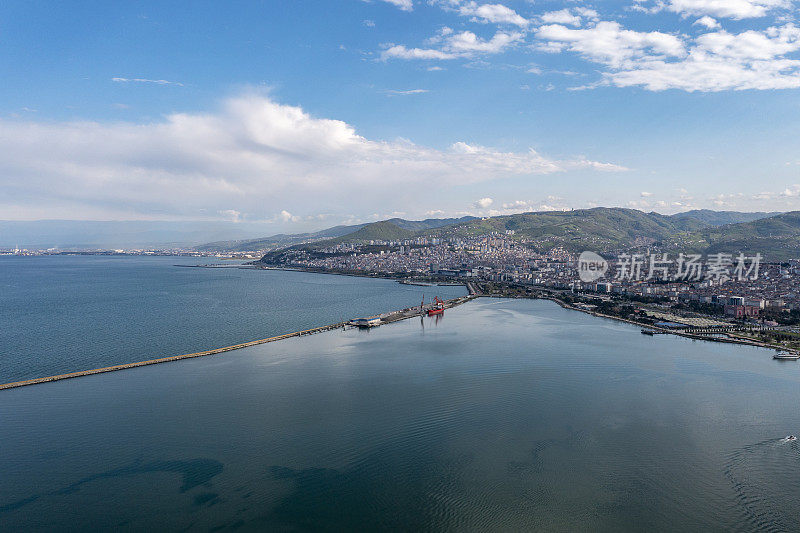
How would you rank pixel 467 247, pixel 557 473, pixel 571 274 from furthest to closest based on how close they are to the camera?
pixel 467 247 < pixel 571 274 < pixel 557 473

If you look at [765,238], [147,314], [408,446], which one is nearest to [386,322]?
[147,314]

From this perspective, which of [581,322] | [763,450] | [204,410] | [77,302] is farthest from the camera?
[77,302]

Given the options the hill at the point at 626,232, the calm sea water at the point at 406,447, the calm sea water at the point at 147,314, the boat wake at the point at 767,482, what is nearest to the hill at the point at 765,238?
the hill at the point at 626,232

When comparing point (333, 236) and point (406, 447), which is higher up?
point (333, 236)

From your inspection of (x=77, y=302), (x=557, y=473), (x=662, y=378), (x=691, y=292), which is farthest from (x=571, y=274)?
(x=77, y=302)

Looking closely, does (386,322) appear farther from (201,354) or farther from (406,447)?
(406,447)

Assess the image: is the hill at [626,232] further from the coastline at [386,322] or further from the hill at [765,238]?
the coastline at [386,322]

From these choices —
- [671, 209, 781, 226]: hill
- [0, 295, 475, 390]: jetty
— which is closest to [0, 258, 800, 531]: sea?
[0, 295, 475, 390]: jetty

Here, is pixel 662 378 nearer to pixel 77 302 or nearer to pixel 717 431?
pixel 717 431
